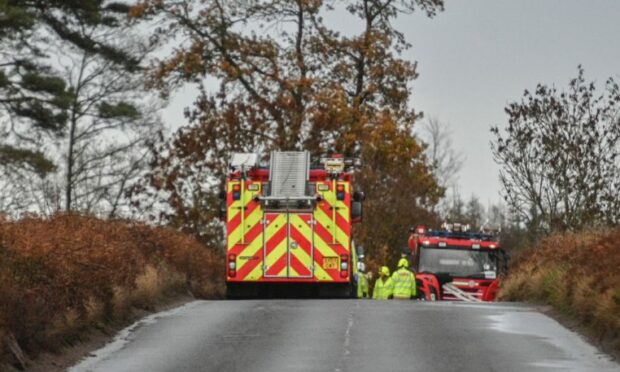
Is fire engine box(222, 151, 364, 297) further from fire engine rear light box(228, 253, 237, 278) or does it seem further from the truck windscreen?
the truck windscreen

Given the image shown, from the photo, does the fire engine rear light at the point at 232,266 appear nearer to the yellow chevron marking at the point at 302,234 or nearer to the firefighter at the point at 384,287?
the yellow chevron marking at the point at 302,234

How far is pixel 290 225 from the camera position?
27.9 m

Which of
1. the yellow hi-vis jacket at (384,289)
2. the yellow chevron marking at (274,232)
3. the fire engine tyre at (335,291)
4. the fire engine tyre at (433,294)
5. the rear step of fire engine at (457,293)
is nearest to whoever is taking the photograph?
the yellow chevron marking at (274,232)

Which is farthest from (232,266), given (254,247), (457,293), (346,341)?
(346,341)

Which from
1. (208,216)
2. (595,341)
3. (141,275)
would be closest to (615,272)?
(595,341)

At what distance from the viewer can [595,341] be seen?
17.5m

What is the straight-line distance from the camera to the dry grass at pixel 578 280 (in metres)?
17.6

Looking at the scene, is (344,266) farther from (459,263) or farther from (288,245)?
(459,263)

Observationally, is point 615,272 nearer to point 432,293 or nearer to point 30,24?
point 432,293

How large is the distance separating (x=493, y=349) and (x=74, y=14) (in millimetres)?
31190

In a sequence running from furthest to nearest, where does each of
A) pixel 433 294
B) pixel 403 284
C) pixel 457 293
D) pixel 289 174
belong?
pixel 457 293 < pixel 433 294 < pixel 403 284 < pixel 289 174

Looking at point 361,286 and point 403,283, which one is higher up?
point 361,286

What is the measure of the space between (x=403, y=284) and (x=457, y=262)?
13.7ft

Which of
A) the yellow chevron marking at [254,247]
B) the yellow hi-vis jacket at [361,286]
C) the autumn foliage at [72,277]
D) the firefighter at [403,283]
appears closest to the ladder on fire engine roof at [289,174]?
the yellow chevron marking at [254,247]
